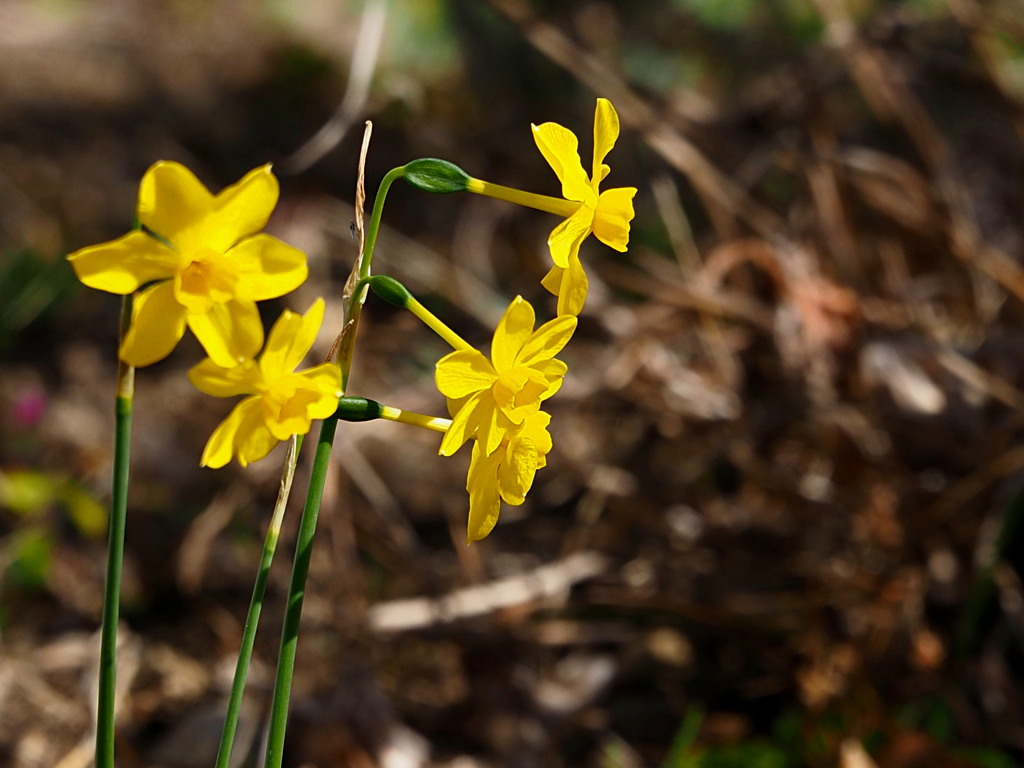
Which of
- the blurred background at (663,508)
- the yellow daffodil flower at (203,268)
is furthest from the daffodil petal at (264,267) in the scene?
the blurred background at (663,508)

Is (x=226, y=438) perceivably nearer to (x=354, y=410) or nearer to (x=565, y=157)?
(x=354, y=410)

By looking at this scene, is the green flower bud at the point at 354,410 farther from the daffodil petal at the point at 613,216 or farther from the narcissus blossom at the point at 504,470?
the daffodil petal at the point at 613,216

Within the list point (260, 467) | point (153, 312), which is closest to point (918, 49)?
point (260, 467)

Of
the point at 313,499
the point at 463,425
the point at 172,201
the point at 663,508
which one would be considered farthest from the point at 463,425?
the point at 663,508

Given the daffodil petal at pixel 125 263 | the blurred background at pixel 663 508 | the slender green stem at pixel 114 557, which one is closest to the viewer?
the daffodil petal at pixel 125 263

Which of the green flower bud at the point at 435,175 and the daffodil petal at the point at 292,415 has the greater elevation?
the green flower bud at the point at 435,175

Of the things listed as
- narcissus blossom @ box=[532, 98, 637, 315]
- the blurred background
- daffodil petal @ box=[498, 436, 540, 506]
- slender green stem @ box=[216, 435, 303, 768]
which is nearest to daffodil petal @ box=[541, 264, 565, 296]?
narcissus blossom @ box=[532, 98, 637, 315]

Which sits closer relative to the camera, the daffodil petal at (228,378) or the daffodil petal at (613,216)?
the daffodil petal at (228,378)

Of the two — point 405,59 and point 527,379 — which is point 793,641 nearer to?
point 527,379
